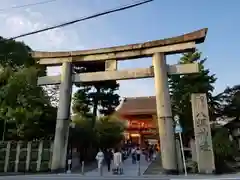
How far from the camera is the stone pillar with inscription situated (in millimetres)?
14617

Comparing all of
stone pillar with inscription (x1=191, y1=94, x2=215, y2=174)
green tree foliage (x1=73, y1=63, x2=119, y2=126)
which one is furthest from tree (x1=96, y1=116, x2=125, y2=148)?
stone pillar with inscription (x1=191, y1=94, x2=215, y2=174)

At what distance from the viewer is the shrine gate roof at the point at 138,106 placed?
3700 cm

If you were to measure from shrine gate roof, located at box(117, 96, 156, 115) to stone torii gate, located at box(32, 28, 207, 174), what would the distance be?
1956cm

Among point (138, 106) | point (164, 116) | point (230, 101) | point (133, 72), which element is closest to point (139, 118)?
point (138, 106)

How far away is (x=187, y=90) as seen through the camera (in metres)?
23.8

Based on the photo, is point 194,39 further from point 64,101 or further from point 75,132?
point 75,132

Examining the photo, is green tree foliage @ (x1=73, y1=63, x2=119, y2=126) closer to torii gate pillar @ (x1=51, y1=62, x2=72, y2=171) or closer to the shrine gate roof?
torii gate pillar @ (x1=51, y1=62, x2=72, y2=171)

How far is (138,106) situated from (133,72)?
2299cm

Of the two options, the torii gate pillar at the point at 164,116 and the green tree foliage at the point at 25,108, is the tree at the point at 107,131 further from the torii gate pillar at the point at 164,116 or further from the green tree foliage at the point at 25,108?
the torii gate pillar at the point at 164,116

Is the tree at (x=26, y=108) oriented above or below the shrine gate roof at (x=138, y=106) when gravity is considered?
below

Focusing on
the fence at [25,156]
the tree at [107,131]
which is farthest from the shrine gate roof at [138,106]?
the fence at [25,156]

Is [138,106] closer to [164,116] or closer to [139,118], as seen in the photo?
[139,118]

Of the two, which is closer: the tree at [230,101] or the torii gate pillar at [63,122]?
the torii gate pillar at [63,122]

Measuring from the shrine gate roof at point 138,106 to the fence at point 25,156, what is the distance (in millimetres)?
20442
